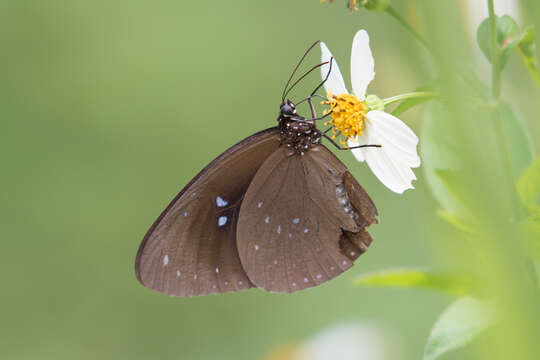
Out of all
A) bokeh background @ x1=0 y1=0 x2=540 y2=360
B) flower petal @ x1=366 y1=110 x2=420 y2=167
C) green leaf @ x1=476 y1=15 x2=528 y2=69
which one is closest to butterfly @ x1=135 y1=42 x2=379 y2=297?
flower petal @ x1=366 y1=110 x2=420 y2=167

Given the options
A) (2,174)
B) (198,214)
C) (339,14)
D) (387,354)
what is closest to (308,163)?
(198,214)

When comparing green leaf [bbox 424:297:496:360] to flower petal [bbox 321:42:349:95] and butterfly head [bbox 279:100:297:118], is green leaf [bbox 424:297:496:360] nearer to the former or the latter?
flower petal [bbox 321:42:349:95]

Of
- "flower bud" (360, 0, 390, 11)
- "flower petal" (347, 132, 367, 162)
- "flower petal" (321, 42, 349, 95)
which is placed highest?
"flower bud" (360, 0, 390, 11)

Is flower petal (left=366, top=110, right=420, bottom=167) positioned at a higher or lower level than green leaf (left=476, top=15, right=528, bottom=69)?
lower

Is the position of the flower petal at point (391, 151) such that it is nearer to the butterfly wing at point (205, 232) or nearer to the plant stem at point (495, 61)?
the plant stem at point (495, 61)

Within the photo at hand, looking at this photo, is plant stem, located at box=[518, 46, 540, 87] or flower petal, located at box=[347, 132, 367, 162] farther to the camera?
flower petal, located at box=[347, 132, 367, 162]

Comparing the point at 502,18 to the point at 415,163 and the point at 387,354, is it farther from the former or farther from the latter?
the point at 387,354
